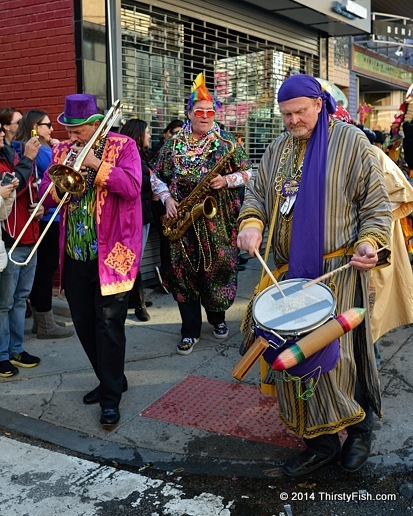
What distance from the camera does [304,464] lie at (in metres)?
3.23

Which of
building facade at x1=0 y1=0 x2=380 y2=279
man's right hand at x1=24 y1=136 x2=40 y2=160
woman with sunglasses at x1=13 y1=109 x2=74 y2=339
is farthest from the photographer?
building facade at x1=0 y1=0 x2=380 y2=279

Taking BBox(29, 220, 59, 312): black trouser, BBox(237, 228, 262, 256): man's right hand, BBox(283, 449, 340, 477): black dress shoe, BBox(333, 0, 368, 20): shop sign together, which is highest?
BBox(333, 0, 368, 20): shop sign

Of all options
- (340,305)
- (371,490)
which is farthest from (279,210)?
(371,490)

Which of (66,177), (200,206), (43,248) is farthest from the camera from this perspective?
(43,248)

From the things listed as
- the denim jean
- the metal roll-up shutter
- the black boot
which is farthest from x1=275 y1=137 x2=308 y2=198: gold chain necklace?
the metal roll-up shutter

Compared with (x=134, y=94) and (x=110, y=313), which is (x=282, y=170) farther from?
(x=134, y=94)

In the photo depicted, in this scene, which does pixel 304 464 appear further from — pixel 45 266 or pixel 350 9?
pixel 350 9

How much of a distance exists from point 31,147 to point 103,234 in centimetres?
118

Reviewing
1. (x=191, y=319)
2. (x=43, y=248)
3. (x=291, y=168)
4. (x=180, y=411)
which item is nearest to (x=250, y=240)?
(x=291, y=168)

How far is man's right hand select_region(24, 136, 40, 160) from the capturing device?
178 inches

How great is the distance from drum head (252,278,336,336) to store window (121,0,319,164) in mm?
4427

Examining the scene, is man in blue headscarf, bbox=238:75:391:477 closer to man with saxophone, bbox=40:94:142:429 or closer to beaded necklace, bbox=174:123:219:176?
man with saxophone, bbox=40:94:142:429

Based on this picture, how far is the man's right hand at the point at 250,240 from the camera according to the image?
3051mm

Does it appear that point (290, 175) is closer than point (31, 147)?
Yes
